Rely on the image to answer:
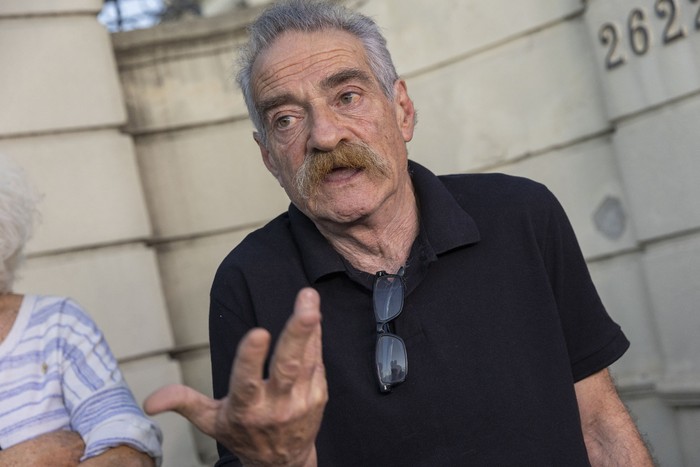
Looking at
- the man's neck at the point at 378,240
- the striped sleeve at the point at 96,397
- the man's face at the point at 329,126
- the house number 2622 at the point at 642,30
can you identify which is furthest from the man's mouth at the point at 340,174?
the house number 2622 at the point at 642,30

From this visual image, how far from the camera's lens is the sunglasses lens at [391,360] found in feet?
6.93

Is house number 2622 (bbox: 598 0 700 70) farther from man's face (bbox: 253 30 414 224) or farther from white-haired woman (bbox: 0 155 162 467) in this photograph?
white-haired woman (bbox: 0 155 162 467)

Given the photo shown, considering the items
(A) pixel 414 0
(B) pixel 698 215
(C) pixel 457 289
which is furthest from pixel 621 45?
(C) pixel 457 289

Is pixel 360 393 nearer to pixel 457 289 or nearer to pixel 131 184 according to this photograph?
pixel 457 289

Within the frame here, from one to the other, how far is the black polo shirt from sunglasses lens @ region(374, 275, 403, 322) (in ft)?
0.09

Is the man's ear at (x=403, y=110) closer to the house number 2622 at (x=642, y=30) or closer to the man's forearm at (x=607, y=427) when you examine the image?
the man's forearm at (x=607, y=427)

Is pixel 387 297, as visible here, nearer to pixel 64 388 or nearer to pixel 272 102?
pixel 272 102

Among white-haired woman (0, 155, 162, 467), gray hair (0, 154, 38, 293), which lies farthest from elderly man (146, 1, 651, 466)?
gray hair (0, 154, 38, 293)

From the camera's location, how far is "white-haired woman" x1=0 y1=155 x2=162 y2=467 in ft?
8.66

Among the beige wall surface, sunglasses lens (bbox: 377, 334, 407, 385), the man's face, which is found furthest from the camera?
the beige wall surface

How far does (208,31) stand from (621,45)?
2.17 meters

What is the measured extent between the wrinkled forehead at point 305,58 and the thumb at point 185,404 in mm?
861

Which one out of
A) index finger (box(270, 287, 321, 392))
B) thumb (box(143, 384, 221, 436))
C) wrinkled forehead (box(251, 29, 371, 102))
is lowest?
thumb (box(143, 384, 221, 436))

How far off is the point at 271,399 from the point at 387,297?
2.03 feet
